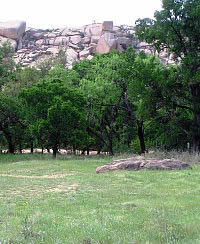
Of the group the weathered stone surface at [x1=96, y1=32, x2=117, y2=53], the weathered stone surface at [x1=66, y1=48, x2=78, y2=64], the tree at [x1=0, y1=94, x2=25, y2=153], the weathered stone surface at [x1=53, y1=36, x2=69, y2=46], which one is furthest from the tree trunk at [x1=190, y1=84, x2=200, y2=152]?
the weathered stone surface at [x1=53, y1=36, x2=69, y2=46]

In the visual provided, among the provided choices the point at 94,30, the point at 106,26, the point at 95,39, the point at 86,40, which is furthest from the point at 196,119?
the point at 94,30

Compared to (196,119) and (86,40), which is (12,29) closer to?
(86,40)

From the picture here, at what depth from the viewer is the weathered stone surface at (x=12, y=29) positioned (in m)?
109

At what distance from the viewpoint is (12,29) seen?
110 meters

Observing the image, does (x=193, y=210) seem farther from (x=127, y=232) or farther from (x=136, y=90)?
(x=136, y=90)

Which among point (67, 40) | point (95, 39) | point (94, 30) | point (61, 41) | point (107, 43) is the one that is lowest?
point (107, 43)

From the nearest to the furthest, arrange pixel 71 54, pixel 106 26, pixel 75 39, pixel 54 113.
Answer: pixel 54 113 → pixel 71 54 → pixel 106 26 → pixel 75 39

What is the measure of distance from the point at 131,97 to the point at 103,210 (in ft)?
67.8

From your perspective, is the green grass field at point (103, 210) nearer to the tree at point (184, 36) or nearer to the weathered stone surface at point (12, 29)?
the tree at point (184, 36)

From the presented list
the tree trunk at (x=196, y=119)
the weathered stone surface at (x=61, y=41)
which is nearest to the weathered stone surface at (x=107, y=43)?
the weathered stone surface at (x=61, y=41)

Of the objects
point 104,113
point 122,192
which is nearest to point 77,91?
point 104,113

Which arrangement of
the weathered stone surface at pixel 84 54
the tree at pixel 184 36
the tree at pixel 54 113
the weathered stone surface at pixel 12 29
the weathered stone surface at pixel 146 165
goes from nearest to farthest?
the weathered stone surface at pixel 146 165, the tree at pixel 184 36, the tree at pixel 54 113, the weathered stone surface at pixel 84 54, the weathered stone surface at pixel 12 29

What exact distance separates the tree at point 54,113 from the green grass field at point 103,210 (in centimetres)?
1620

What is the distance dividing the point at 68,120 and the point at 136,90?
26.6 feet
